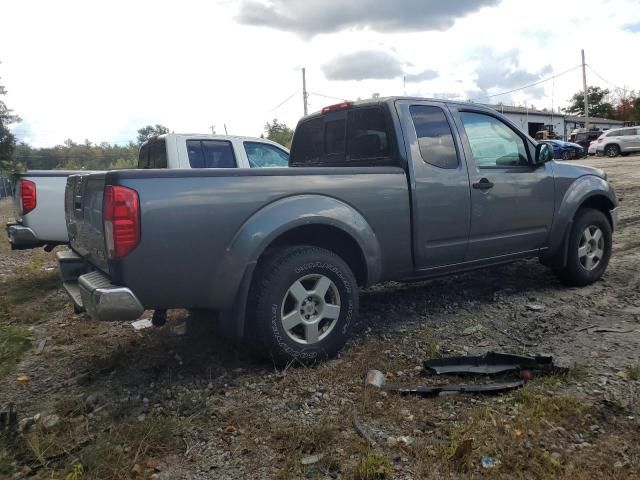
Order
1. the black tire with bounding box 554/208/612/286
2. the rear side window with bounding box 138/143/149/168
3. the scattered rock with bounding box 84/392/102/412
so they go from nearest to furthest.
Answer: the scattered rock with bounding box 84/392/102/412 < the black tire with bounding box 554/208/612/286 < the rear side window with bounding box 138/143/149/168

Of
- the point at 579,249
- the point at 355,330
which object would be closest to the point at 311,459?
the point at 355,330

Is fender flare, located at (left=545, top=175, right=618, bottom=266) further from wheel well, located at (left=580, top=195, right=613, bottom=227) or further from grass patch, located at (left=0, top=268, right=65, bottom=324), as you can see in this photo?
grass patch, located at (left=0, top=268, right=65, bottom=324)

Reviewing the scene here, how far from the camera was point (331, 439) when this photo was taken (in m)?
2.73

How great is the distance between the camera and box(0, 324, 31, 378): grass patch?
4051 millimetres

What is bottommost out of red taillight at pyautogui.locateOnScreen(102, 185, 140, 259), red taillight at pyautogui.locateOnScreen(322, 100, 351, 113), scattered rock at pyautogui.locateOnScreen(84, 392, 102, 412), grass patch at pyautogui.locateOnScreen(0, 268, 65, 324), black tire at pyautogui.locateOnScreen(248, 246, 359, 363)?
scattered rock at pyautogui.locateOnScreen(84, 392, 102, 412)

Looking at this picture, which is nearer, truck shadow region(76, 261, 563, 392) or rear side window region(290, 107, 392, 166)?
truck shadow region(76, 261, 563, 392)

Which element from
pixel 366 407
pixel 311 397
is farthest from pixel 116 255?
pixel 366 407

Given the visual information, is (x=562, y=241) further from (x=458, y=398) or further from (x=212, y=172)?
(x=212, y=172)

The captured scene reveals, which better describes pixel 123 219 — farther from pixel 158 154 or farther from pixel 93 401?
pixel 158 154

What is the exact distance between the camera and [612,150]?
28.1m

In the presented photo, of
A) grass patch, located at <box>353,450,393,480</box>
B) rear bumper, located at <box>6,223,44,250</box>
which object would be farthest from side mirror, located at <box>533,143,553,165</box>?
rear bumper, located at <box>6,223,44,250</box>

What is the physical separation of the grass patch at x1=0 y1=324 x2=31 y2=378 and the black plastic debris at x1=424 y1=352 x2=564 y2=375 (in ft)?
10.4

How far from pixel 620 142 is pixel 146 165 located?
89.8 ft

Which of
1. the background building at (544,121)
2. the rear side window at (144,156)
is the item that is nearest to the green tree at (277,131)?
the background building at (544,121)
